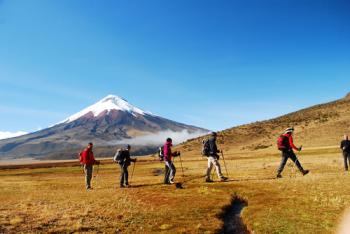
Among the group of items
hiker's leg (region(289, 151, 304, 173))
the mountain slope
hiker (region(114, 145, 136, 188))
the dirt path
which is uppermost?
the mountain slope

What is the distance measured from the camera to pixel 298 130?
131250 millimetres

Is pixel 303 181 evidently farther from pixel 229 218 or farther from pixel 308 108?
pixel 308 108

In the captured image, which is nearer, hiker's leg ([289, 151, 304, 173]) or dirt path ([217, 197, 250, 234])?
dirt path ([217, 197, 250, 234])

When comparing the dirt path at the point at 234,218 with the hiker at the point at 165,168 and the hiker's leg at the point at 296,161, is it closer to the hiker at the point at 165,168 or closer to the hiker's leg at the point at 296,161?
the hiker's leg at the point at 296,161

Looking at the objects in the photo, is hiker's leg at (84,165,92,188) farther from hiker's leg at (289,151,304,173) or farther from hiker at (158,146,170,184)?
hiker's leg at (289,151,304,173)

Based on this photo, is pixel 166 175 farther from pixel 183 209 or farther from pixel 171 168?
pixel 183 209

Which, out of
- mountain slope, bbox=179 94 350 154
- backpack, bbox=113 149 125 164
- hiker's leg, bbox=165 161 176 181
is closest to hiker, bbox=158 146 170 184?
hiker's leg, bbox=165 161 176 181

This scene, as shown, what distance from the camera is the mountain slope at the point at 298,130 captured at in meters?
116

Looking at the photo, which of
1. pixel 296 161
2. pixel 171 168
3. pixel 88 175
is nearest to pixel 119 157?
pixel 88 175

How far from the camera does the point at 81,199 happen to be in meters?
23.2

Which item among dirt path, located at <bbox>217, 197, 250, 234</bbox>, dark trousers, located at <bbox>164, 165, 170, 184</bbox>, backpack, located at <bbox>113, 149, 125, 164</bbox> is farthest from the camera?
dark trousers, located at <bbox>164, 165, 170, 184</bbox>

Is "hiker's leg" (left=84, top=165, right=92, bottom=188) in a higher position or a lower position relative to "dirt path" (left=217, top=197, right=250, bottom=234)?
higher

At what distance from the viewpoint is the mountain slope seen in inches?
4569

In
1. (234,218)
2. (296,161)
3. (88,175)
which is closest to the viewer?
(234,218)
